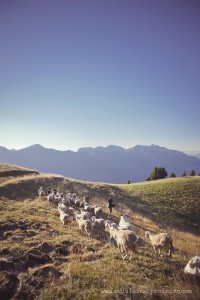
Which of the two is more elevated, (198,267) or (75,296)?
(198,267)

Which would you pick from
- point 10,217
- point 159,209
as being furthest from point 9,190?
point 159,209

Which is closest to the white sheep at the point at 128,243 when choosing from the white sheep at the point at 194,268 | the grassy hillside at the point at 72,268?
the grassy hillside at the point at 72,268

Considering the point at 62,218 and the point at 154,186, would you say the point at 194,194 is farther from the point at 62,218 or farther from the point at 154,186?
the point at 62,218

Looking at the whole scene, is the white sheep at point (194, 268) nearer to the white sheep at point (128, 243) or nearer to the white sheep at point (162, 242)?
the white sheep at point (128, 243)

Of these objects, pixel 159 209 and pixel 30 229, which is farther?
pixel 159 209

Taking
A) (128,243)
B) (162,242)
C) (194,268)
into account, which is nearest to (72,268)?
(128,243)

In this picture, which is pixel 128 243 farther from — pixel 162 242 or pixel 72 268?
pixel 72 268

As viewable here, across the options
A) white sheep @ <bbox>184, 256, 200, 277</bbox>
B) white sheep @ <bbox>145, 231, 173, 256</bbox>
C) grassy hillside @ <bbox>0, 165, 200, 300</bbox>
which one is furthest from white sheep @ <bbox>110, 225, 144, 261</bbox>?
white sheep @ <bbox>184, 256, 200, 277</bbox>

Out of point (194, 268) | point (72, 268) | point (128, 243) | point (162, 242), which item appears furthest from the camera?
point (162, 242)

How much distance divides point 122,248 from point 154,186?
56.7m

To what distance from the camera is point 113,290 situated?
8.61m

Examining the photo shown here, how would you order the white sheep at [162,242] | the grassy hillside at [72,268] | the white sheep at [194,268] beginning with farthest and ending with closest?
the white sheep at [162,242]
the white sheep at [194,268]
the grassy hillside at [72,268]

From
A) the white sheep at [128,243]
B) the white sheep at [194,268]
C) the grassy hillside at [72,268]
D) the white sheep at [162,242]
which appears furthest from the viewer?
the white sheep at [162,242]

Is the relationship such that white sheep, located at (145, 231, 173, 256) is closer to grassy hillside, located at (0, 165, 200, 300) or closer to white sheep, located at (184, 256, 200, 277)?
grassy hillside, located at (0, 165, 200, 300)
